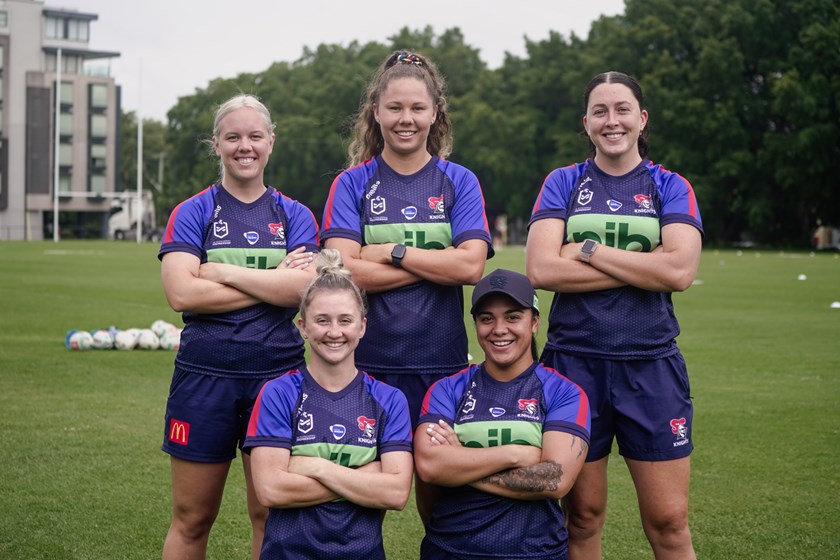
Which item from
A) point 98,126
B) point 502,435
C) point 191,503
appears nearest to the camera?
point 502,435

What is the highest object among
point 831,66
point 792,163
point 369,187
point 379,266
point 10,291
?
point 831,66

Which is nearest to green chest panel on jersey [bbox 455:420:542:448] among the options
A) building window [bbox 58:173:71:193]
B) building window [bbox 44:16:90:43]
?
building window [bbox 58:173:71:193]

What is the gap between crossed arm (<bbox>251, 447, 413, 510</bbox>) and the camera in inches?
153

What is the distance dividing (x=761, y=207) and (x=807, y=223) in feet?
15.3

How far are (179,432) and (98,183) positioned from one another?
263 ft

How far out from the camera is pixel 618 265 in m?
4.24

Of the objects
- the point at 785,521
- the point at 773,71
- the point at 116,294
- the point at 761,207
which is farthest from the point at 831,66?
the point at 785,521

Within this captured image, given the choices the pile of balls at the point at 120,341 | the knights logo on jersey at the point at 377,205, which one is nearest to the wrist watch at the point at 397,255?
the knights logo on jersey at the point at 377,205

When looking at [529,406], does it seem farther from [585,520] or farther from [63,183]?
[63,183]

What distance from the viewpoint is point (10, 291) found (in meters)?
21.7

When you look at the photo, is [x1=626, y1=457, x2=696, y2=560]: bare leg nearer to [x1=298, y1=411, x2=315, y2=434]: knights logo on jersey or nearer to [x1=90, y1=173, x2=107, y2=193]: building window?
[x1=298, y1=411, x2=315, y2=434]: knights logo on jersey

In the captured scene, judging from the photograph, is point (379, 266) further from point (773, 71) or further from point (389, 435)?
point (773, 71)

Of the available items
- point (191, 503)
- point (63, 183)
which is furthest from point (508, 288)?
point (63, 183)

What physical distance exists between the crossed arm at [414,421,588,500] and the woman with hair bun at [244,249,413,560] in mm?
114
